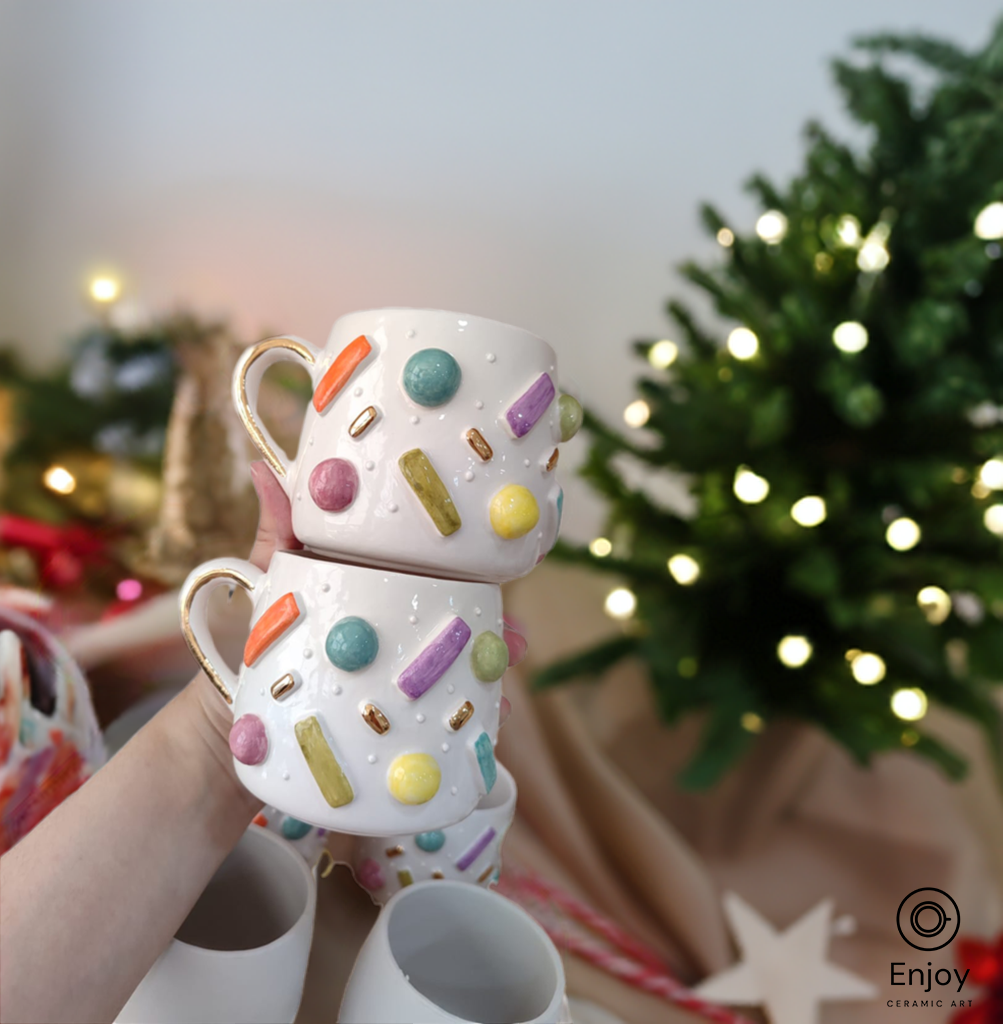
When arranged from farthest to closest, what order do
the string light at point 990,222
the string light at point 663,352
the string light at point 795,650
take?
the string light at point 663,352
the string light at point 795,650
the string light at point 990,222

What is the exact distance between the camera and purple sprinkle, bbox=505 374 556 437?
0.36 meters

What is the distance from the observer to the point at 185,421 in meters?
0.84

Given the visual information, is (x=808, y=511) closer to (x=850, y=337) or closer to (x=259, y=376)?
(x=850, y=337)

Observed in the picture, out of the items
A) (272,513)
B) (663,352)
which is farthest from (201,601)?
(663,352)

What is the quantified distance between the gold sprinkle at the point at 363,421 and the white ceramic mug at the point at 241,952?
25 cm

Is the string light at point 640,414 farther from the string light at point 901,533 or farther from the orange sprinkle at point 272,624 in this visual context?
the orange sprinkle at point 272,624

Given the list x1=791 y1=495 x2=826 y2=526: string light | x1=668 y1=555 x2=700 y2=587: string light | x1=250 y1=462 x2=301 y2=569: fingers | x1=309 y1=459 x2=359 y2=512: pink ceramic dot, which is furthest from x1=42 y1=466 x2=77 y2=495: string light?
x1=791 y1=495 x2=826 y2=526: string light

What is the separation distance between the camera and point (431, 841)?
1.46ft

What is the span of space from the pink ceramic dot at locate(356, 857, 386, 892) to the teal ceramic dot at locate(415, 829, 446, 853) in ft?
0.11

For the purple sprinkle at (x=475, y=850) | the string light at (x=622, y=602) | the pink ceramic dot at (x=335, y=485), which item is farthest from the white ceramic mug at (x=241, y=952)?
the string light at (x=622, y=602)

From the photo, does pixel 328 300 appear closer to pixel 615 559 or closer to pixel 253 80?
pixel 253 80

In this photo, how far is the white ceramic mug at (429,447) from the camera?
0.34 metres

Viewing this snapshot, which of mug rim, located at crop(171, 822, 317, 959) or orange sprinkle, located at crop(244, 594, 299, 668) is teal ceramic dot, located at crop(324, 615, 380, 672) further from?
mug rim, located at crop(171, 822, 317, 959)

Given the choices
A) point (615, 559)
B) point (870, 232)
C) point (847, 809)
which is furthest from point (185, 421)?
point (847, 809)
